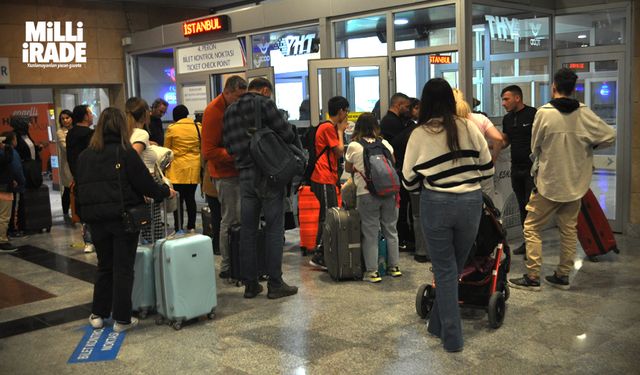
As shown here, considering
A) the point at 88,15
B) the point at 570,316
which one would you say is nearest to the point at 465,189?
the point at 570,316

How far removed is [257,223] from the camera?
505 cm

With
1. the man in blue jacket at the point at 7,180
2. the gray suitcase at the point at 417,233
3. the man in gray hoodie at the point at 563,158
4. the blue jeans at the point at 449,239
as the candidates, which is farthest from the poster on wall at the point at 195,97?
the blue jeans at the point at 449,239

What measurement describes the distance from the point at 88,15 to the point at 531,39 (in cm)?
693

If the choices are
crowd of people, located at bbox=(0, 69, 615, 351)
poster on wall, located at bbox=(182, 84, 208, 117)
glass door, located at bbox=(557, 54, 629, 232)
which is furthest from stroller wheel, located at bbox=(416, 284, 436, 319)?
poster on wall, located at bbox=(182, 84, 208, 117)

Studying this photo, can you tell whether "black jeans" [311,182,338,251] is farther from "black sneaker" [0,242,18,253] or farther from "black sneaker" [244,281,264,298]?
"black sneaker" [0,242,18,253]

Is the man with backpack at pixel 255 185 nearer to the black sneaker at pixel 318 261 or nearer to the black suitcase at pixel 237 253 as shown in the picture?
the black suitcase at pixel 237 253

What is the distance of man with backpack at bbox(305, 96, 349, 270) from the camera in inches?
231

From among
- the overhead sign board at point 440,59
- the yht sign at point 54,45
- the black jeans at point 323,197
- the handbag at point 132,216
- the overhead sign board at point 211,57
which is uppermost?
the yht sign at point 54,45

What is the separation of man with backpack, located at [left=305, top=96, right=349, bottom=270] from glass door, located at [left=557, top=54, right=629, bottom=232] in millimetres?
3082

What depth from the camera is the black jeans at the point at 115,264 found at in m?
4.25

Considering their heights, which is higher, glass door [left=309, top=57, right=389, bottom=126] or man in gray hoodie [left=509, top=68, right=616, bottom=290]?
glass door [left=309, top=57, right=389, bottom=126]

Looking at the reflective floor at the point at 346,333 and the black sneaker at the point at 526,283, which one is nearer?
the reflective floor at the point at 346,333

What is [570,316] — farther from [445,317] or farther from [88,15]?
[88,15]

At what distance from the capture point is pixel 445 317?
3816 mm
